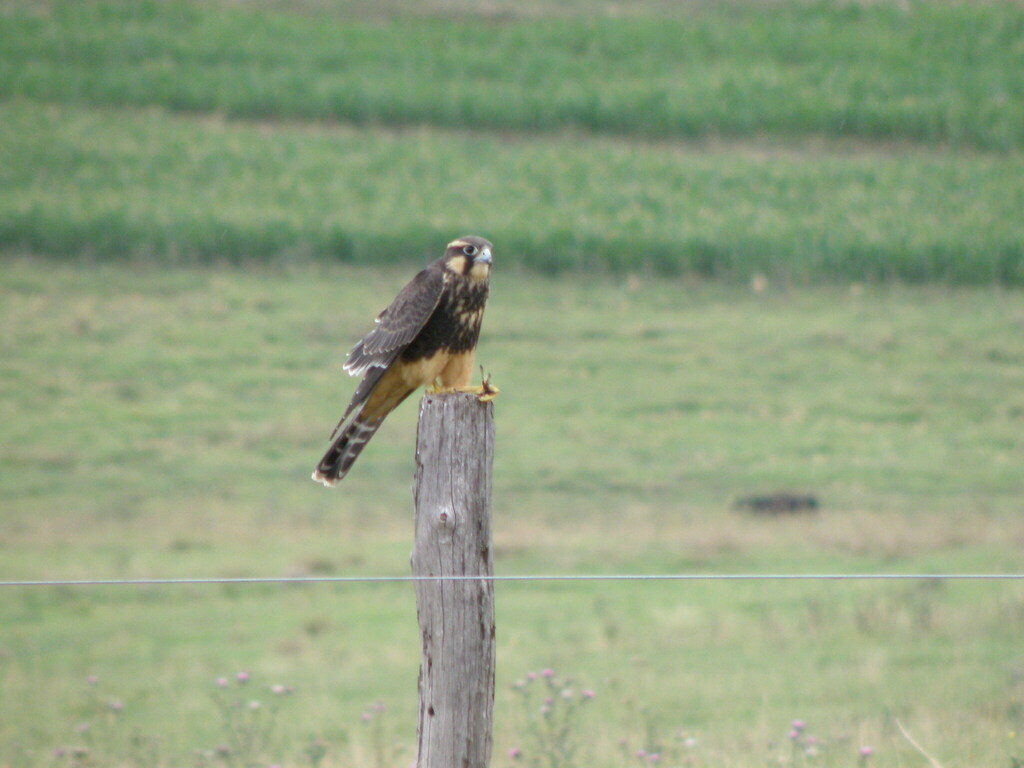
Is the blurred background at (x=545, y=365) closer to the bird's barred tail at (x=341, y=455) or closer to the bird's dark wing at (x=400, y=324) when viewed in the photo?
the bird's barred tail at (x=341, y=455)

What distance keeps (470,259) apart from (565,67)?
24.7 m

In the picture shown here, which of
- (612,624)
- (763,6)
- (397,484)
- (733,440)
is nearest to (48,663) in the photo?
(612,624)

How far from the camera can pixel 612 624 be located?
9.97 meters

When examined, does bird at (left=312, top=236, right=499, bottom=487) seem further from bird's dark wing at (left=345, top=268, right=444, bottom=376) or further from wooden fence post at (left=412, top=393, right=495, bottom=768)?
wooden fence post at (left=412, top=393, right=495, bottom=768)

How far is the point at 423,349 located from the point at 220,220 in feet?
53.8

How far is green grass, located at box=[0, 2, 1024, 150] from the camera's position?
27.3 metres

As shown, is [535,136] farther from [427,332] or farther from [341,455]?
[341,455]

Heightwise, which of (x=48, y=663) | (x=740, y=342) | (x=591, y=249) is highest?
(x=591, y=249)

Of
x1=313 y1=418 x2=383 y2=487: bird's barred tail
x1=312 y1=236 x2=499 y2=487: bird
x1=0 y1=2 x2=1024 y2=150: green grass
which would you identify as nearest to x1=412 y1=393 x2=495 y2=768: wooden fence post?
x1=313 y1=418 x2=383 y2=487: bird's barred tail

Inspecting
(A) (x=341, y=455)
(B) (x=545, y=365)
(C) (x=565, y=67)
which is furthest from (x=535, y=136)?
(A) (x=341, y=455)

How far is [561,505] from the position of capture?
12859mm

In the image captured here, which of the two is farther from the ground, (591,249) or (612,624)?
(591,249)

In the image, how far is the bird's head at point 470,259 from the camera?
581 cm

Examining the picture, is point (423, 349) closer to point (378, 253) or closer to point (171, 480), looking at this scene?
point (171, 480)
